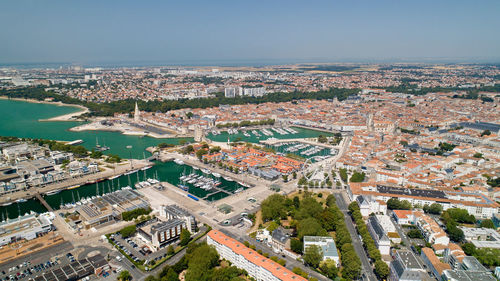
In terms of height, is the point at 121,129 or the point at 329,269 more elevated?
the point at 121,129

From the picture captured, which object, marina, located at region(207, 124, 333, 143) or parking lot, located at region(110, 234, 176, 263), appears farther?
marina, located at region(207, 124, 333, 143)

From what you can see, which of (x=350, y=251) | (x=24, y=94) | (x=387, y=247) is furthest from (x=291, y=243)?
(x=24, y=94)

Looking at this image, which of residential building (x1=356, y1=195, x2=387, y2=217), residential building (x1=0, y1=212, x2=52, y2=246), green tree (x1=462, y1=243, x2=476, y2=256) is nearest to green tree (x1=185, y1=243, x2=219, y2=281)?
residential building (x1=0, y1=212, x2=52, y2=246)

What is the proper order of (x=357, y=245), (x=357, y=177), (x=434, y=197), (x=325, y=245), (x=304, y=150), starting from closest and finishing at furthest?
1. (x=325, y=245)
2. (x=357, y=245)
3. (x=434, y=197)
4. (x=357, y=177)
5. (x=304, y=150)

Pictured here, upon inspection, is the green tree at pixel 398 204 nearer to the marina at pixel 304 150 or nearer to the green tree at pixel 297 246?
the green tree at pixel 297 246

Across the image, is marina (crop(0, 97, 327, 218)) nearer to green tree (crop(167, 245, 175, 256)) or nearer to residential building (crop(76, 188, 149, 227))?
residential building (crop(76, 188, 149, 227))

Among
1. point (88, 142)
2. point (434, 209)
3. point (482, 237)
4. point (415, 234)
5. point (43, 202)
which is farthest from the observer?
point (88, 142)

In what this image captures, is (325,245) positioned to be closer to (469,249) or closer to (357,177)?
(469,249)

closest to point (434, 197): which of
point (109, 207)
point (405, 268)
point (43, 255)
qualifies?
point (405, 268)
